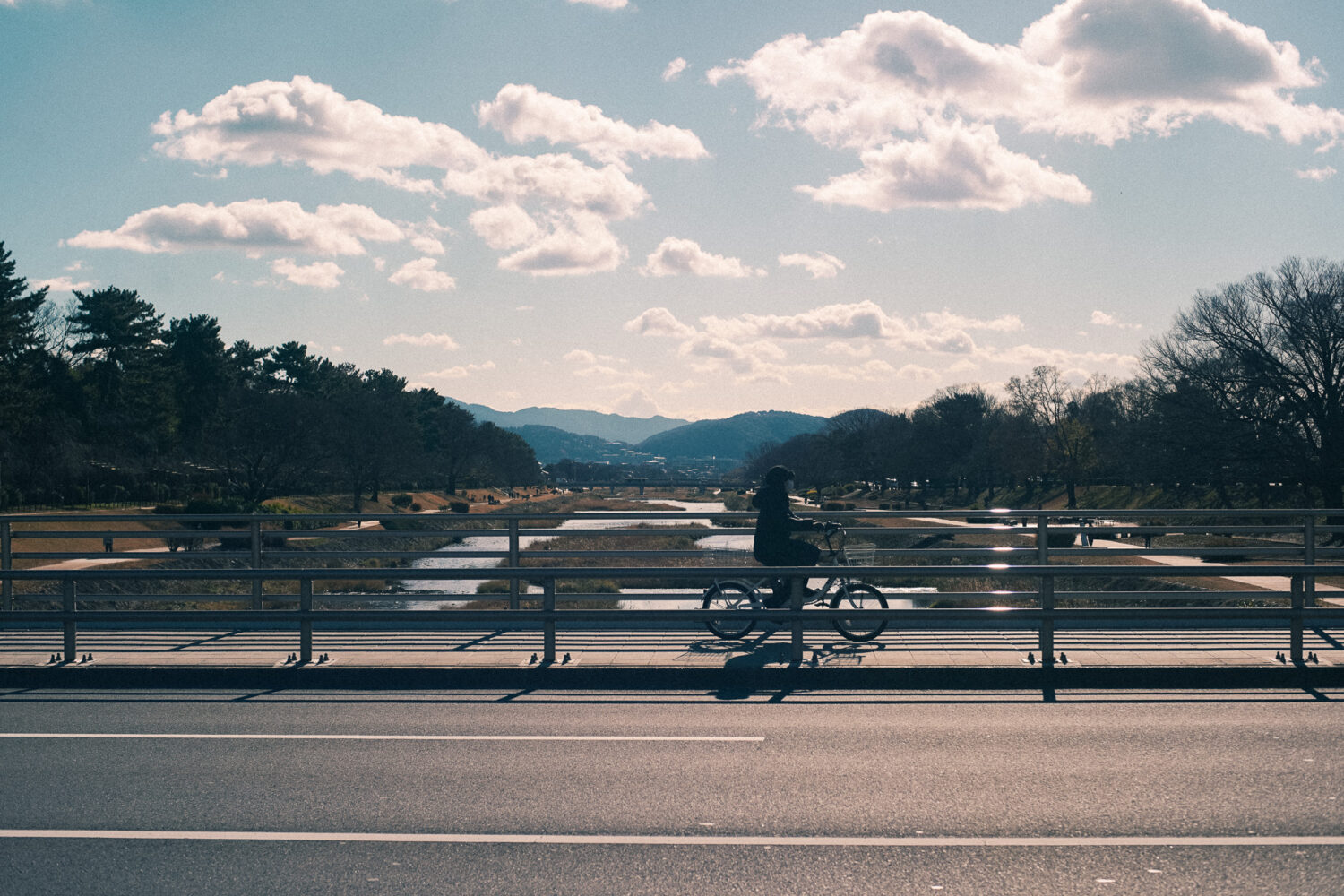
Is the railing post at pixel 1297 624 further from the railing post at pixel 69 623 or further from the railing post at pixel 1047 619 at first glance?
the railing post at pixel 69 623

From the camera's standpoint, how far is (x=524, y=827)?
5848mm

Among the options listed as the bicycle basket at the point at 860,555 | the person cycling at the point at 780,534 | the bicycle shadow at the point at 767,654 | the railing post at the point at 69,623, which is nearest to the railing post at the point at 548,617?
the bicycle shadow at the point at 767,654

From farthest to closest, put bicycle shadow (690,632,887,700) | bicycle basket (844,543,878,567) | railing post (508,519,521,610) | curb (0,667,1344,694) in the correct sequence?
1. railing post (508,519,521,610)
2. bicycle basket (844,543,878,567)
3. bicycle shadow (690,632,887,700)
4. curb (0,667,1344,694)

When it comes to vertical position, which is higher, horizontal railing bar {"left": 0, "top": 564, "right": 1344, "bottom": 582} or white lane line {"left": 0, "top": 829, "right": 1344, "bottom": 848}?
horizontal railing bar {"left": 0, "top": 564, "right": 1344, "bottom": 582}

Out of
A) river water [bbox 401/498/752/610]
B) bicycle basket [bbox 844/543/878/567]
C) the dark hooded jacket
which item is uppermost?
the dark hooded jacket

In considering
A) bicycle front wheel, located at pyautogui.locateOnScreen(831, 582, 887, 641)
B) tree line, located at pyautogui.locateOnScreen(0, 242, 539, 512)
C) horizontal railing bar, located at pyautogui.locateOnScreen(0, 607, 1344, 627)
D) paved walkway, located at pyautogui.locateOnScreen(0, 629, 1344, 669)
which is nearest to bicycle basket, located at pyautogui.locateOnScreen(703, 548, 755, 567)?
bicycle front wheel, located at pyautogui.locateOnScreen(831, 582, 887, 641)

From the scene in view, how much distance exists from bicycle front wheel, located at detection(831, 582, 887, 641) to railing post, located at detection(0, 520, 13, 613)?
1008cm

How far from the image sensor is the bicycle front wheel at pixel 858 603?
11773 millimetres

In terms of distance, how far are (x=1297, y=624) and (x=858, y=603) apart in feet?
13.8

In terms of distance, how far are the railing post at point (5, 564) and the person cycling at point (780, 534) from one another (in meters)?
9.25

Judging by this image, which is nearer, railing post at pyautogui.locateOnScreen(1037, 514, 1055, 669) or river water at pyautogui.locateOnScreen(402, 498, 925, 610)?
railing post at pyautogui.locateOnScreen(1037, 514, 1055, 669)

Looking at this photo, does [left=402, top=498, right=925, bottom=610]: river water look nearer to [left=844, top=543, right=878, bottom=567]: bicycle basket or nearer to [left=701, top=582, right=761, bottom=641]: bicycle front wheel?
[left=701, top=582, right=761, bottom=641]: bicycle front wheel

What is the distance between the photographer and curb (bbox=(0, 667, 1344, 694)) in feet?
32.1

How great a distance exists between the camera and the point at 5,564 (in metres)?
13.9
